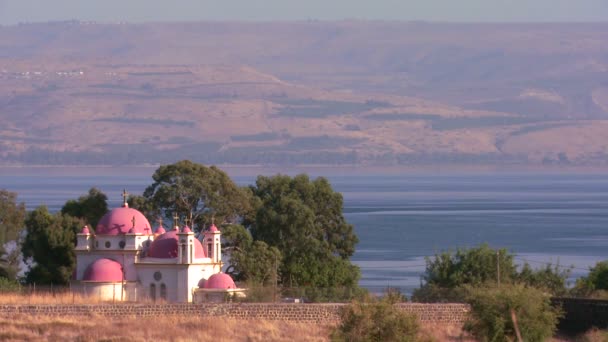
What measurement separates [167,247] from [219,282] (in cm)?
255

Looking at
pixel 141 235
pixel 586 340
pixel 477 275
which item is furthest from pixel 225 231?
pixel 586 340

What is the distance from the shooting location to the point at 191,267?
4409 centimetres

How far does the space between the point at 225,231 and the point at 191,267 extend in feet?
25.1

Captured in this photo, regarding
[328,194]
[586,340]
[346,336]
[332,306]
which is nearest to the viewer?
[346,336]

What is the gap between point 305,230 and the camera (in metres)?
54.1

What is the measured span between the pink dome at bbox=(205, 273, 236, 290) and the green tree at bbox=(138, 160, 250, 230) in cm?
943

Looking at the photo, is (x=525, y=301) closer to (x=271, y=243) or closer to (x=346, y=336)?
(x=346, y=336)

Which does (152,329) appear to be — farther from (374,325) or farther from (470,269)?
(470,269)

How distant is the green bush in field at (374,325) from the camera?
3148cm

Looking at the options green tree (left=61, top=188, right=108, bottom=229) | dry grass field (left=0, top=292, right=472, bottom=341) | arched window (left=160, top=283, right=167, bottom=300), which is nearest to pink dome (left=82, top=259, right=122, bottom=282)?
arched window (left=160, top=283, right=167, bottom=300)

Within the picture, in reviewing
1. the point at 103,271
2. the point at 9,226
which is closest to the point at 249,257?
the point at 103,271

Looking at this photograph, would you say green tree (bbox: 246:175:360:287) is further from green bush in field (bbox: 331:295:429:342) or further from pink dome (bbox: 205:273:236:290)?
green bush in field (bbox: 331:295:429:342)

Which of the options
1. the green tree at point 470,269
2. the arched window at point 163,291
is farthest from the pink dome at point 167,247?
the green tree at point 470,269

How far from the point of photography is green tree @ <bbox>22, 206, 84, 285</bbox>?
49594mm
